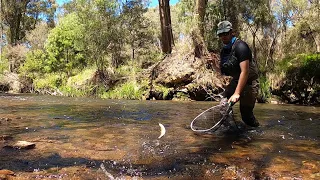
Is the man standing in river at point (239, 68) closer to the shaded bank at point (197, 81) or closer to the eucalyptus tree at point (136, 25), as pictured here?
the shaded bank at point (197, 81)

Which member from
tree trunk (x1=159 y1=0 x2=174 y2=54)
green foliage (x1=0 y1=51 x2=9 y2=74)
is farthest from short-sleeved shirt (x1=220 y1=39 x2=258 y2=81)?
green foliage (x1=0 y1=51 x2=9 y2=74)

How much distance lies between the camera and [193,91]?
16.9m

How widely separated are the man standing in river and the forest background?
10.3 m

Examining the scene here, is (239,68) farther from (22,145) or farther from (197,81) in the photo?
(197,81)

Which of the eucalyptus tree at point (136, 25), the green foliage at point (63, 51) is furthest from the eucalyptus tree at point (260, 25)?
the green foliage at point (63, 51)

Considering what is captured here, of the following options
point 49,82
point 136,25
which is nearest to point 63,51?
point 49,82

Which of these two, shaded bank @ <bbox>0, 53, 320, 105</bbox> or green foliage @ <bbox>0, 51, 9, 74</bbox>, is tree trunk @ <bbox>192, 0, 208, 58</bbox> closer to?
shaded bank @ <bbox>0, 53, 320, 105</bbox>

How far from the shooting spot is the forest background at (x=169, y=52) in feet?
53.3

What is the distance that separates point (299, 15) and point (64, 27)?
19.3 m

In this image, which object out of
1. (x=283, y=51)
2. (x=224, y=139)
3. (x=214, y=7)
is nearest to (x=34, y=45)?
(x=214, y=7)

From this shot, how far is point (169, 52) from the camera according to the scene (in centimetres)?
2108

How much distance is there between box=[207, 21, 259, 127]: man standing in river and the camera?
5264mm

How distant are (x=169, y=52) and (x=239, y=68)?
618 inches

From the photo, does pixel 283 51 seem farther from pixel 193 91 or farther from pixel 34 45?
pixel 34 45
